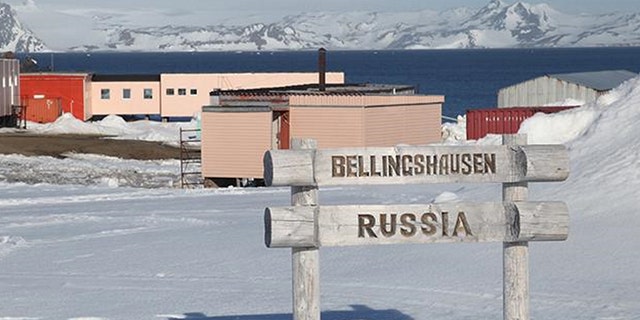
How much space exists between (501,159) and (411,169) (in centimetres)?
75

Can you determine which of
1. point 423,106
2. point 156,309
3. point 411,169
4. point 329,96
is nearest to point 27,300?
point 156,309

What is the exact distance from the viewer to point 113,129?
66.6 m

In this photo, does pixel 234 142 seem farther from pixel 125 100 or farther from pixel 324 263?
pixel 125 100

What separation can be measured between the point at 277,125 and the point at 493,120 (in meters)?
7.92

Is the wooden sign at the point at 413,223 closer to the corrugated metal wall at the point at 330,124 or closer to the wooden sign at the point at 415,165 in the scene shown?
the wooden sign at the point at 415,165

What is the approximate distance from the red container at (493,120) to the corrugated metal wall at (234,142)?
26.9 feet

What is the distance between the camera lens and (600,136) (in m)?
26.2

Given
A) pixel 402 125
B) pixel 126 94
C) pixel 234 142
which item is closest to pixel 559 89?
pixel 402 125

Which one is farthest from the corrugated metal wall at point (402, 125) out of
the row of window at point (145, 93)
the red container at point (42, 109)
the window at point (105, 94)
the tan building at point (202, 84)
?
the window at point (105, 94)

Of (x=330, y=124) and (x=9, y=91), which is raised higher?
(x=9, y=91)

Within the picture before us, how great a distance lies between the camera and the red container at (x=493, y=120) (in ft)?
145

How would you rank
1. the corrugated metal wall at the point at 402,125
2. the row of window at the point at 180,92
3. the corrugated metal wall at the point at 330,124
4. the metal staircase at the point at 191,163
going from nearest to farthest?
the corrugated metal wall at the point at 330,124
the corrugated metal wall at the point at 402,125
the metal staircase at the point at 191,163
the row of window at the point at 180,92

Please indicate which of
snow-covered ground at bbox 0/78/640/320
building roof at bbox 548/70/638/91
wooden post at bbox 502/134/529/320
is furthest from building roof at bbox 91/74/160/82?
wooden post at bbox 502/134/529/320

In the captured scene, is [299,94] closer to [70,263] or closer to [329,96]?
[329,96]
